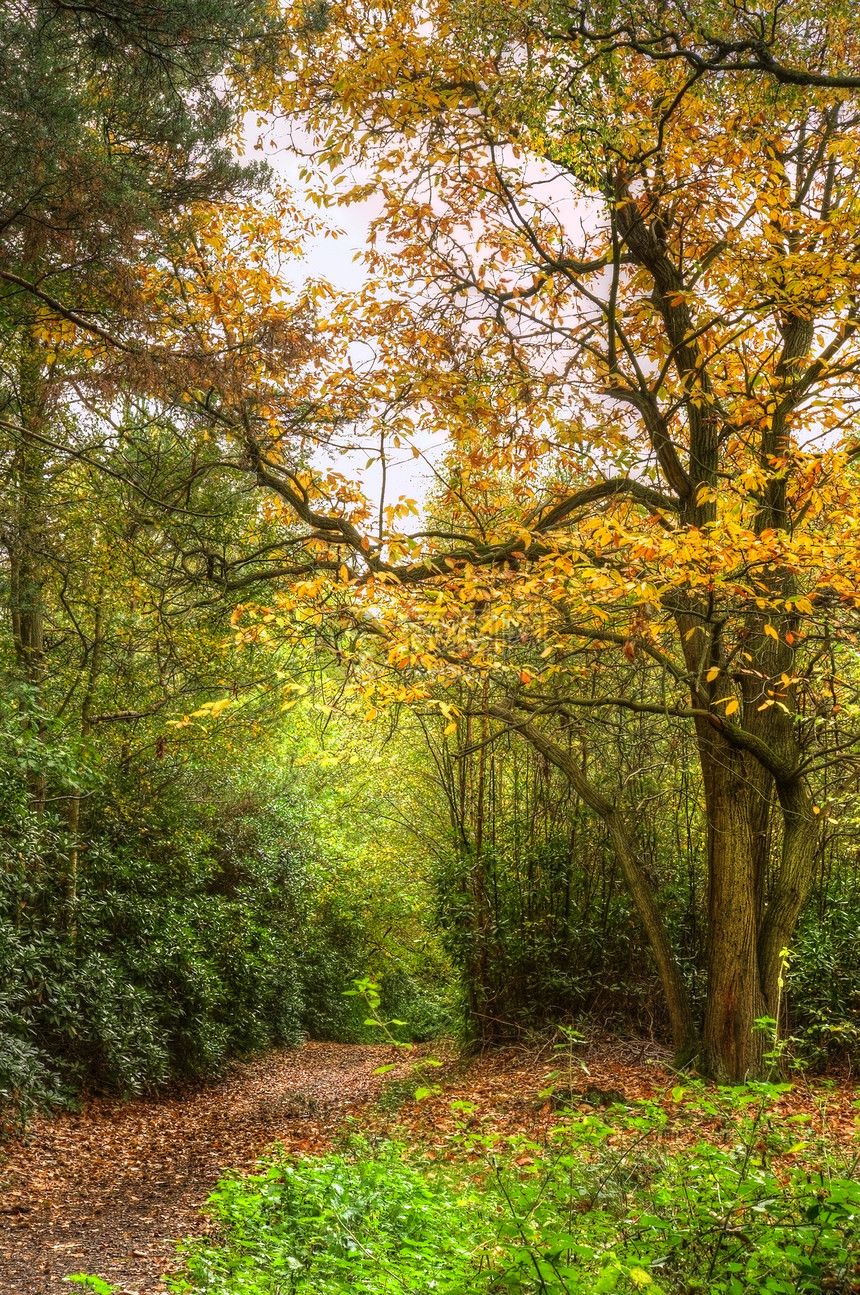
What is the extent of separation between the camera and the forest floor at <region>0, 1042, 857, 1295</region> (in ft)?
17.2

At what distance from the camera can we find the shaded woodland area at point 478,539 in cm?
478

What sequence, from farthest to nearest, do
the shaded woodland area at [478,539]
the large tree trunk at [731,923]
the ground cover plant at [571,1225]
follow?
the large tree trunk at [731,923] → the shaded woodland area at [478,539] → the ground cover plant at [571,1225]

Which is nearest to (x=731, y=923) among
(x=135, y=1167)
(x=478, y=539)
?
(x=478, y=539)

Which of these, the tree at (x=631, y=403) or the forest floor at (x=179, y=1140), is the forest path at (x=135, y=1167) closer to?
the forest floor at (x=179, y=1140)

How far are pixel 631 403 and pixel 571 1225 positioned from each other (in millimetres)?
6129

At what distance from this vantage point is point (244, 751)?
11.8 m

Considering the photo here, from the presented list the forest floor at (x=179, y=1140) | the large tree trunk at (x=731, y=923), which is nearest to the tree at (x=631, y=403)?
the large tree trunk at (x=731, y=923)

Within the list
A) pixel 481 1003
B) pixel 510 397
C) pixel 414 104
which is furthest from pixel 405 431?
pixel 481 1003

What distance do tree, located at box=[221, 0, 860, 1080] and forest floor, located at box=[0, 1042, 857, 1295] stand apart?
4.76ft

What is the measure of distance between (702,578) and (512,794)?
5.73 m

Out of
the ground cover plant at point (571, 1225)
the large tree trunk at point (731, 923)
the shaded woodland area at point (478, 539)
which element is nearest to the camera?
the ground cover plant at point (571, 1225)

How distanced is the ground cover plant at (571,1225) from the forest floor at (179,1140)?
1.72ft

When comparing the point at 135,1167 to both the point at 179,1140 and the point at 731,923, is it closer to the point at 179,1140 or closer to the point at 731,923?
the point at 179,1140

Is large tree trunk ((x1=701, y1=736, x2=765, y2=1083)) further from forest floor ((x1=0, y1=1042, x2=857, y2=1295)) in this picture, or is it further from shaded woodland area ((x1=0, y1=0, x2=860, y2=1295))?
forest floor ((x1=0, y1=1042, x2=857, y2=1295))
